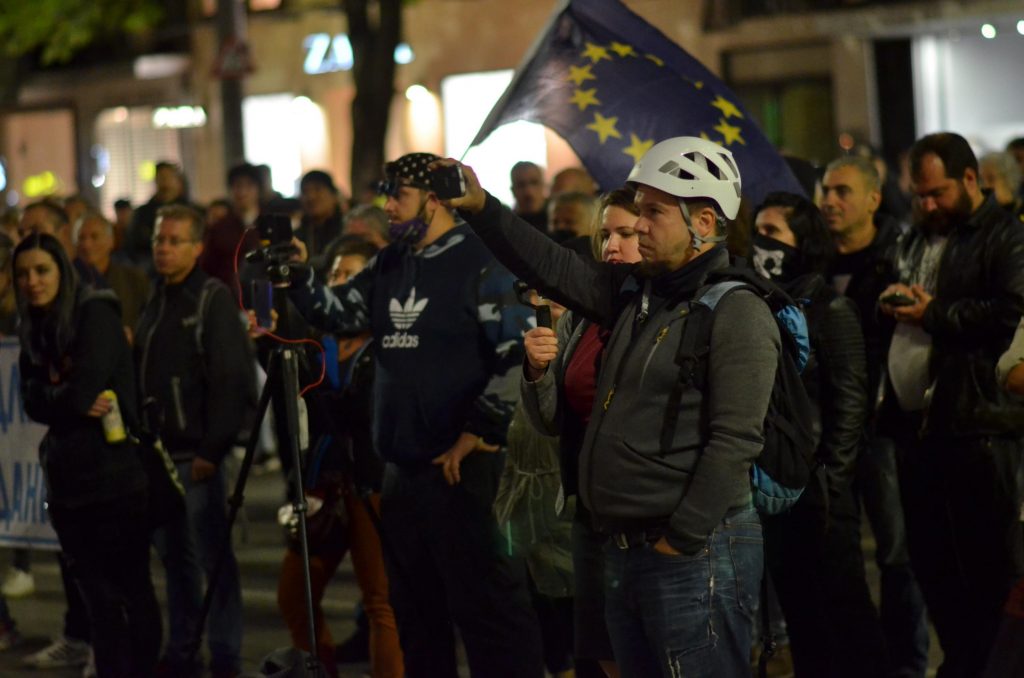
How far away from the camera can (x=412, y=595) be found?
6.38 meters

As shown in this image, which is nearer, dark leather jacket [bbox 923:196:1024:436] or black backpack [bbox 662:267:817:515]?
black backpack [bbox 662:267:817:515]

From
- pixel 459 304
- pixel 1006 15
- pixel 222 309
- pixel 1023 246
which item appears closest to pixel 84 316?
pixel 222 309

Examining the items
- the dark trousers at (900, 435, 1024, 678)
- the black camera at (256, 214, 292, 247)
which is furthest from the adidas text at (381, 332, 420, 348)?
the dark trousers at (900, 435, 1024, 678)

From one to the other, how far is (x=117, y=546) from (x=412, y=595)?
1507mm

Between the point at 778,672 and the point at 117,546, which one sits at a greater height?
the point at 117,546

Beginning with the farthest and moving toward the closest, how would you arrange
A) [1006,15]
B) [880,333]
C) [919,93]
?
[919,93]
[1006,15]
[880,333]

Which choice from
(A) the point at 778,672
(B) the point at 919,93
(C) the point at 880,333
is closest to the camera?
(C) the point at 880,333

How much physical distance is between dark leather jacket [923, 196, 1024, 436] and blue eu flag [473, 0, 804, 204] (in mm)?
1238

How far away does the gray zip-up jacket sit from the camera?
4504mm

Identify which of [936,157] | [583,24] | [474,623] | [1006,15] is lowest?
[474,623]

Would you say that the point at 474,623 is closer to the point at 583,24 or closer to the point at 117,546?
the point at 117,546

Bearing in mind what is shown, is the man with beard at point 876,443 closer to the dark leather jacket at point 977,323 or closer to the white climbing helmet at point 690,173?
the dark leather jacket at point 977,323

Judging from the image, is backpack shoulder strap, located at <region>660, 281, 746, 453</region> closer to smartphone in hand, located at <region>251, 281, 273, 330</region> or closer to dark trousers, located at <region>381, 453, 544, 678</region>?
dark trousers, located at <region>381, 453, 544, 678</region>

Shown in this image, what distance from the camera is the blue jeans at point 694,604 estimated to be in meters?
4.58
